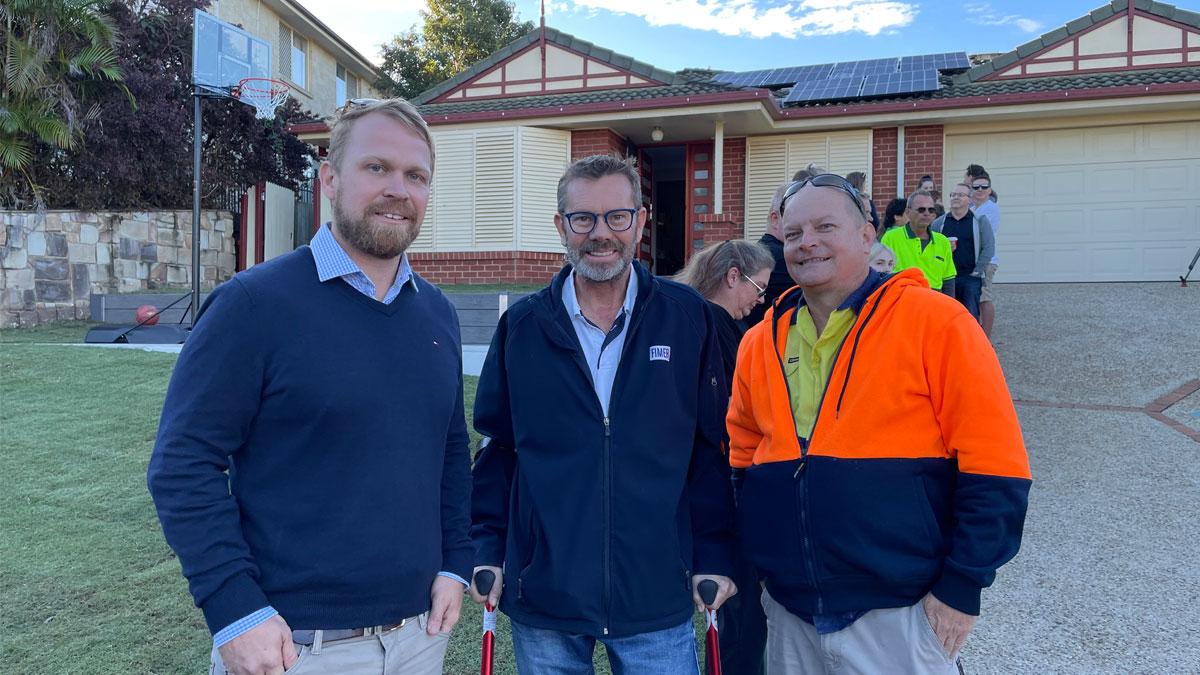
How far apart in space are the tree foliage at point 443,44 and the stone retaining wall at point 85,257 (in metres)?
12.4

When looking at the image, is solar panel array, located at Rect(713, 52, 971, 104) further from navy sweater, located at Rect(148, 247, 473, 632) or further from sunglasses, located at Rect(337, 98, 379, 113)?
navy sweater, located at Rect(148, 247, 473, 632)

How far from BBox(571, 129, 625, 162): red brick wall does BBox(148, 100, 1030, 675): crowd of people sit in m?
12.8

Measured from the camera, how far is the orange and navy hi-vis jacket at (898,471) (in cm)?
185

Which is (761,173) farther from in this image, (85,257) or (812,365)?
(812,365)

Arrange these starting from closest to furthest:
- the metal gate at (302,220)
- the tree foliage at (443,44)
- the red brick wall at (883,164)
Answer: the red brick wall at (883,164) → the metal gate at (302,220) → the tree foliage at (443,44)

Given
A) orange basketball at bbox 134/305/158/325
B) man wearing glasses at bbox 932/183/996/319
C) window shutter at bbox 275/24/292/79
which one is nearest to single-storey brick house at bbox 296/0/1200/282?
orange basketball at bbox 134/305/158/325

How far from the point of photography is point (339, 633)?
1.90 meters

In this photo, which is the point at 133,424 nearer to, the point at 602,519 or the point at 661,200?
the point at 602,519

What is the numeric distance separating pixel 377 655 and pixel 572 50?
49.9 ft

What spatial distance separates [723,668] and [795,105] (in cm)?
1386

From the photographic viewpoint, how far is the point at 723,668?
9.59 feet

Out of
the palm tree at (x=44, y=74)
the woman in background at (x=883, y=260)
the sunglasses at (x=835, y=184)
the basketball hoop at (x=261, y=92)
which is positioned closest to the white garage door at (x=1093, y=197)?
the woman in background at (x=883, y=260)

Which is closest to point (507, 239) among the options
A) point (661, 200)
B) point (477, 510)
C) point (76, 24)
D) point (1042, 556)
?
point (661, 200)

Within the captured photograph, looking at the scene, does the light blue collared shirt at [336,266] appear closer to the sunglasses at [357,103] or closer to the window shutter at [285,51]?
the sunglasses at [357,103]
